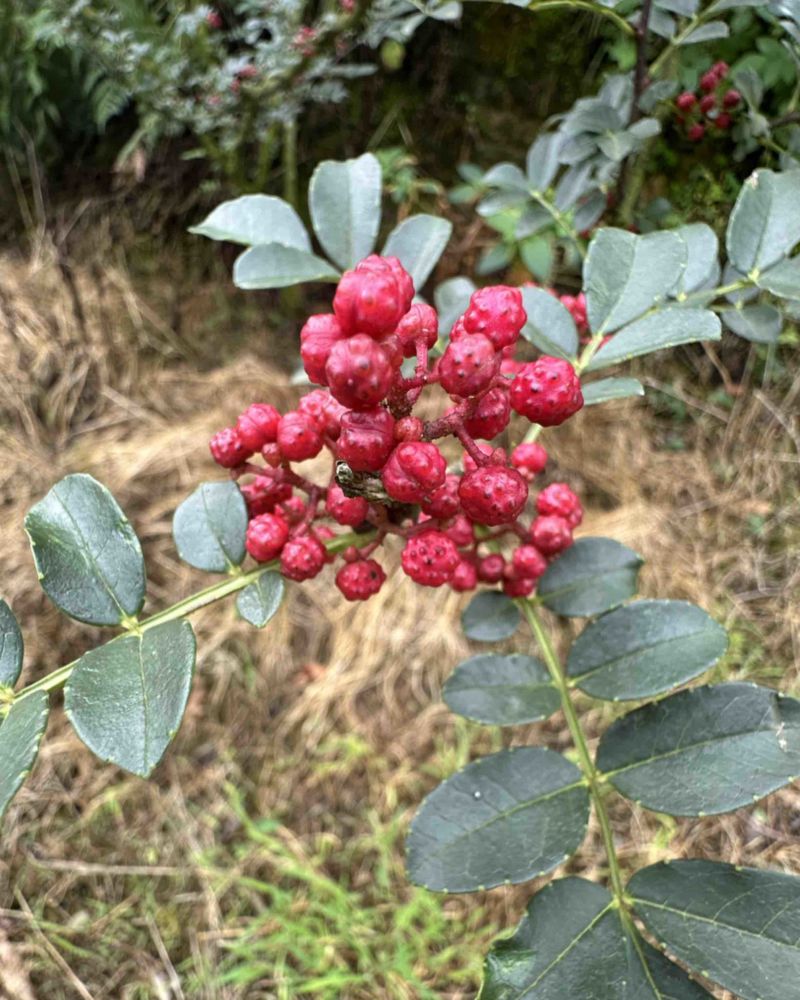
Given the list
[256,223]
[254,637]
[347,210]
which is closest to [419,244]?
[347,210]

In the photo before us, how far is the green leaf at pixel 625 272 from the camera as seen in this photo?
0.87 meters

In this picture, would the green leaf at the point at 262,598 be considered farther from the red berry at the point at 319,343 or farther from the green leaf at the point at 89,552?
the red berry at the point at 319,343

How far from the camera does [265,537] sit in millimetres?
831

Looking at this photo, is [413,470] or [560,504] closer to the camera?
[413,470]

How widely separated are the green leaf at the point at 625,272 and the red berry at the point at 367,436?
1.17 ft

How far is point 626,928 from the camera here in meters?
0.75

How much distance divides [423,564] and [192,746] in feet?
4.03

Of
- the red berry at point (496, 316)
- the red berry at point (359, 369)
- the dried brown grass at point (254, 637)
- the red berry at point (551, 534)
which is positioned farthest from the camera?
the dried brown grass at point (254, 637)

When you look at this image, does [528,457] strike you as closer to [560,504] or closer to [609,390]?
[560,504]

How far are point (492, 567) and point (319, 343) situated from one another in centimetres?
49

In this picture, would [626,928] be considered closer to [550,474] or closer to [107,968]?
[107,968]

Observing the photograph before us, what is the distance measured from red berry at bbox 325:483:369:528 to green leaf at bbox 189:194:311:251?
383mm

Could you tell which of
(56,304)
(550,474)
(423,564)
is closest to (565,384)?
(423,564)

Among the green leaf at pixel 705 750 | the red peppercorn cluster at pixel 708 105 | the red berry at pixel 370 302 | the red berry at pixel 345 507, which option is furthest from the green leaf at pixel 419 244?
the red peppercorn cluster at pixel 708 105
